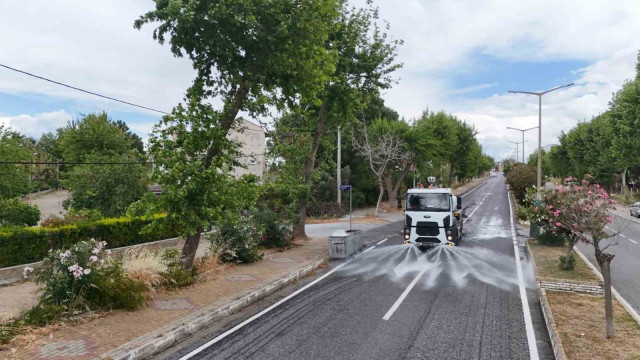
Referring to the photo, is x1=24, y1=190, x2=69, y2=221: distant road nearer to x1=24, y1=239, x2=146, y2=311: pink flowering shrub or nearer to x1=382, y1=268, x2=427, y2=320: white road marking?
x1=24, y1=239, x2=146, y2=311: pink flowering shrub

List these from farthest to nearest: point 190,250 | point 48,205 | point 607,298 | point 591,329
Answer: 1. point 48,205
2. point 190,250
3. point 591,329
4. point 607,298

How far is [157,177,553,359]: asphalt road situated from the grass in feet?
1.98

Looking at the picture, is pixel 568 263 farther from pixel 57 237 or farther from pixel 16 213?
pixel 16 213

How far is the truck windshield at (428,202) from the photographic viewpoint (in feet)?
55.3

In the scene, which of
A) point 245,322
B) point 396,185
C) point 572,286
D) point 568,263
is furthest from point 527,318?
point 396,185

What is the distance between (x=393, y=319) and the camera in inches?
340

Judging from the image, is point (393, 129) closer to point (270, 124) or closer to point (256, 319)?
point (270, 124)

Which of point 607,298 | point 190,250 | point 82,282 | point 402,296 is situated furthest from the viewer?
point 190,250

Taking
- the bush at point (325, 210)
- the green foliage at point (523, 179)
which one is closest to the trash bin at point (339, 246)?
the bush at point (325, 210)

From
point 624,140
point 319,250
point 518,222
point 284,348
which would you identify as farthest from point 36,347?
point 624,140

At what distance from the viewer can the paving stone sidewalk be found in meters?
6.73

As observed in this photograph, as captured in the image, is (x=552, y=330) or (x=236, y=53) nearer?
(x=552, y=330)

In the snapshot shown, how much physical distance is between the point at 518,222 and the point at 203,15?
26.6 meters

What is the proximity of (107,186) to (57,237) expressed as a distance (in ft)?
30.5
